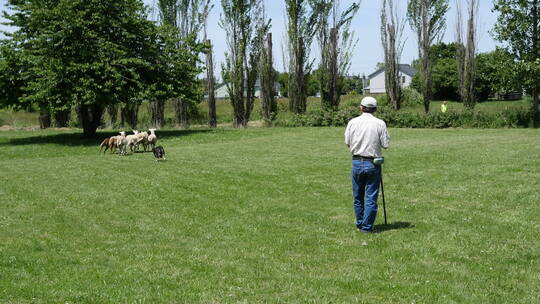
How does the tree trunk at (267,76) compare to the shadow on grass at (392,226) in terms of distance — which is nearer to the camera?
the shadow on grass at (392,226)

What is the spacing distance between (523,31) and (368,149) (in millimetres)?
30048

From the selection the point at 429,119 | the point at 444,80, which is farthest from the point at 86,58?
the point at 444,80

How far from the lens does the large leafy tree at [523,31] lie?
35.0 m

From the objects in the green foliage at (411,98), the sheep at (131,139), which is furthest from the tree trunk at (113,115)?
the green foliage at (411,98)

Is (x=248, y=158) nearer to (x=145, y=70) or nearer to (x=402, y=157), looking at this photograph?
(x=402, y=157)

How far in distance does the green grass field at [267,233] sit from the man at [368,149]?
626 millimetres

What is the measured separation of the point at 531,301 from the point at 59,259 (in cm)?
656

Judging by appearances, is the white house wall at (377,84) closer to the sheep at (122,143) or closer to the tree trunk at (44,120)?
the tree trunk at (44,120)

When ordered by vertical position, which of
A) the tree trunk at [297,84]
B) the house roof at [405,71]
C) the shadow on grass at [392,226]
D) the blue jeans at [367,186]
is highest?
the house roof at [405,71]

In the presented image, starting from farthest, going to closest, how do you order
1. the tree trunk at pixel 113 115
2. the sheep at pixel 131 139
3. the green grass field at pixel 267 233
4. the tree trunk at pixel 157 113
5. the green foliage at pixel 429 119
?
the tree trunk at pixel 113 115
the tree trunk at pixel 157 113
the green foliage at pixel 429 119
the sheep at pixel 131 139
the green grass field at pixel 267 233

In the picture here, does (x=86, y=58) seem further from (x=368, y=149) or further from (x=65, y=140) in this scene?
(x=368, y=149)

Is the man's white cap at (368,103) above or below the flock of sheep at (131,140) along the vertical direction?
above

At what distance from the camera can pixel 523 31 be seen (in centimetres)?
3522

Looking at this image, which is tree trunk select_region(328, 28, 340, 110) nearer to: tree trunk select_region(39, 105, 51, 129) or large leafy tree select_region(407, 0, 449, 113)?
large leafy tree select_region(407, 0, 449, 113)
